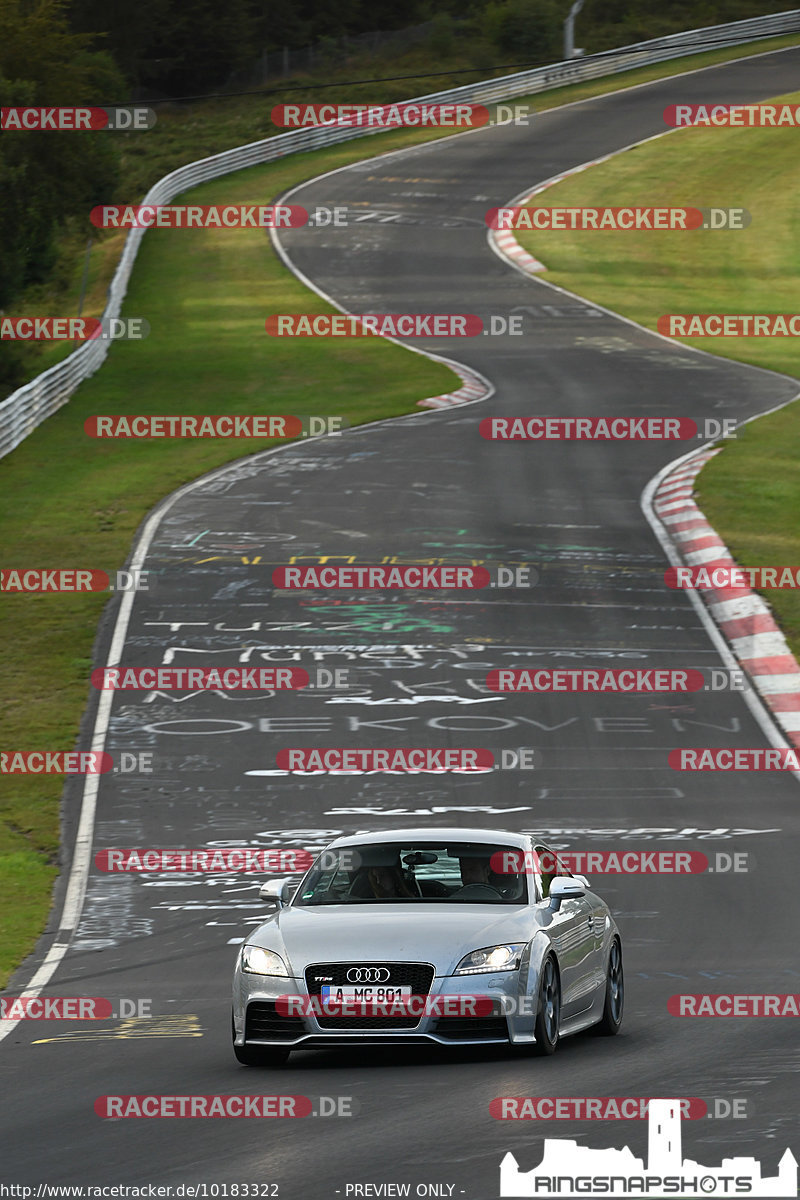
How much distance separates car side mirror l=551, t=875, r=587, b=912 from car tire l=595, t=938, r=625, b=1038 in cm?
68

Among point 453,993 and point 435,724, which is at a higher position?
point 453,993

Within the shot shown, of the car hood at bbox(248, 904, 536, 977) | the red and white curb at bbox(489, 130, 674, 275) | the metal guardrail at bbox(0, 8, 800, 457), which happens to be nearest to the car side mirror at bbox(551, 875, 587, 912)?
the car hood at bbox(248, 904, 536, 977)

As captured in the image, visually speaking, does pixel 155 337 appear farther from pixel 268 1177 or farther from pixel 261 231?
pixel 268 1177

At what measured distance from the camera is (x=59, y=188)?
46406 mm

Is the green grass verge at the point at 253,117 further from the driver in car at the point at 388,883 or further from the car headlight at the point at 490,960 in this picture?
the car headlight at the point at 490,960

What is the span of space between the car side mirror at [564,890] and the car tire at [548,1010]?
40 cm

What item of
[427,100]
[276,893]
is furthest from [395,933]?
[427,100]

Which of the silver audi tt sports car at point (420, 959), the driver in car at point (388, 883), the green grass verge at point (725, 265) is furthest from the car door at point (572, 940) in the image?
the green grass verge at point (725, 265)

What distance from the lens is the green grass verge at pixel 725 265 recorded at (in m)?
31.6

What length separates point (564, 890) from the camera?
10281mm

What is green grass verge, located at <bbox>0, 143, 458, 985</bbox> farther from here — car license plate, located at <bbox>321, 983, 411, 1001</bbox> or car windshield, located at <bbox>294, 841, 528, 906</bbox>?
car license plate, located at <bbox>321, 983, 411, 1001</bbox>

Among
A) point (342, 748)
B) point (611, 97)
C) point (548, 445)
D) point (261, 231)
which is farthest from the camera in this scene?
point (611, 97)

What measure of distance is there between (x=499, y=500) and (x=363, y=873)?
71.4 feet

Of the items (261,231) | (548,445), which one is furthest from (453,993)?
(261,231)
